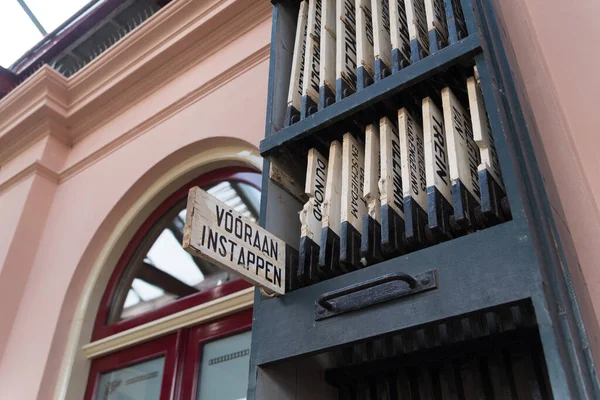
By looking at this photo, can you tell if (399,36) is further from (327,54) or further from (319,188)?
(319,188)

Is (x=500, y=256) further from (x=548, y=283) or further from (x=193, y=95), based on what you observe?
(x=193, y=95)

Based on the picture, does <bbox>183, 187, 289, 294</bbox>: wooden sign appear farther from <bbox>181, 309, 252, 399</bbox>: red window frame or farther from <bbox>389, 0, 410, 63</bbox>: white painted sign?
<bbox>181, 309, 252, 399</bbox>: red window frame

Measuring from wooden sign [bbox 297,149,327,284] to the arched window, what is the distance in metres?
1.11

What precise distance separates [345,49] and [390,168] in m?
0.55

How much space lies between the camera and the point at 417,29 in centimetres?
177

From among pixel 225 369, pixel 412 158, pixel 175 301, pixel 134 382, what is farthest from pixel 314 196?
pixel 134 382

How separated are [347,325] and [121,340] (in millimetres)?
2112

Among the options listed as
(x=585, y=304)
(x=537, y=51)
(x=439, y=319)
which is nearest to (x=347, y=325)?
(x=439, y=319)

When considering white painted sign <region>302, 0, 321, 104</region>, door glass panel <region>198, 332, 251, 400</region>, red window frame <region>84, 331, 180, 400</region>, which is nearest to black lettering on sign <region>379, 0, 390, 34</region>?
white painted sign <region>302, 0, 321, 104</region>

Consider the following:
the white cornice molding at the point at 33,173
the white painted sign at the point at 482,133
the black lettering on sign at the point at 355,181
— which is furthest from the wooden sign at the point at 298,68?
the white cornice molding at the point at 33,173

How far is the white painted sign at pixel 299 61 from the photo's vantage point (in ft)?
6.48

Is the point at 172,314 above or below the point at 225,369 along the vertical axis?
above

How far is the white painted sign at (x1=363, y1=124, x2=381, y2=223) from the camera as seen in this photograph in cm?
158

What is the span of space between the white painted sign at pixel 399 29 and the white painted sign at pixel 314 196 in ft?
1.35
